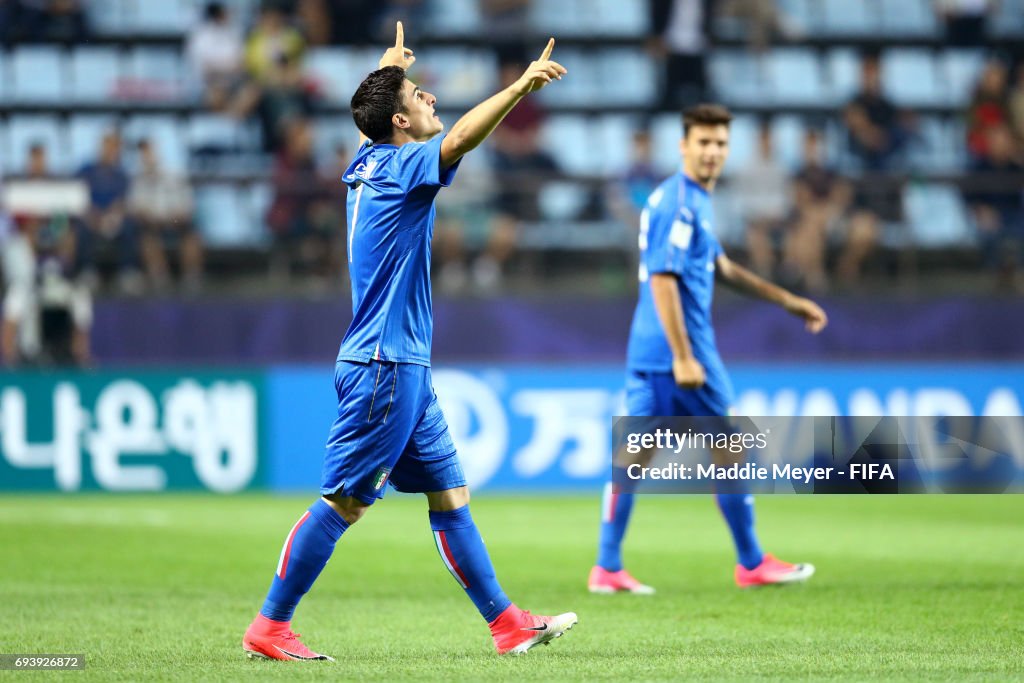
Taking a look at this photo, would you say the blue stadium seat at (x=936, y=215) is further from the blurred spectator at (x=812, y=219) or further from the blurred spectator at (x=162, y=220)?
the blurred spectator at (x=162, y=220)

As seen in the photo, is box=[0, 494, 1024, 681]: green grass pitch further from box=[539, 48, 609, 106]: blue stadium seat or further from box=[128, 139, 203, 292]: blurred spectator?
box=[539, 48, 609, 106]: blue stadium seat

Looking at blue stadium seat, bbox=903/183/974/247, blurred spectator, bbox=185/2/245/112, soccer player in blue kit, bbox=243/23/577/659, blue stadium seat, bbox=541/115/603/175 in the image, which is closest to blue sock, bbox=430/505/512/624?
soccer player in blue kit, bbox=243/23/577/659

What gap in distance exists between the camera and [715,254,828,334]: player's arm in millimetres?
8305

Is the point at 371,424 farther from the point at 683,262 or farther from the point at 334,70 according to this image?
the point at 334,70

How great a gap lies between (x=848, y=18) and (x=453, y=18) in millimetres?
5227

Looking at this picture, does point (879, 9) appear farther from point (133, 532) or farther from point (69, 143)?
point (133, 532)

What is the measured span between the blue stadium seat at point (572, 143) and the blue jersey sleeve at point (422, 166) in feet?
40.6

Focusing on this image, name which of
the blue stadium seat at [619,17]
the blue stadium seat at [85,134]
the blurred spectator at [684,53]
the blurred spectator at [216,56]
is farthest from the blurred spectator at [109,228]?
the blue stadium seat at [619,17]

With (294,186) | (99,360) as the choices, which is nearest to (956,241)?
(294,186)

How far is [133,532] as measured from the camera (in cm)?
1137

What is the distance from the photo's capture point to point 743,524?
8234 mm

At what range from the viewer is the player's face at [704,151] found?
327 inches

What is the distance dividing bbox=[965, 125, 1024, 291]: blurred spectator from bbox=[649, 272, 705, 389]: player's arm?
9.12 meters

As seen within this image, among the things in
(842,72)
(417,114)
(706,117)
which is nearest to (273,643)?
(417,114)
